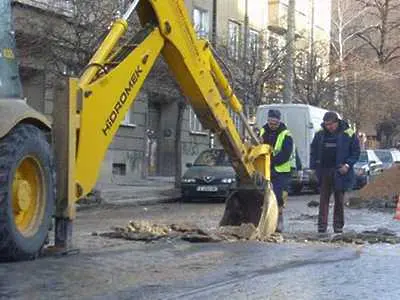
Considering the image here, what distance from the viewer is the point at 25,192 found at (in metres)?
7.80

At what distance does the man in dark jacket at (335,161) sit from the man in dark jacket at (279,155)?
0.45 meters

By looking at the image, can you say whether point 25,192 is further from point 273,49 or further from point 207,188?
point 273,49

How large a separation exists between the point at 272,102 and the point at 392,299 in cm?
2439

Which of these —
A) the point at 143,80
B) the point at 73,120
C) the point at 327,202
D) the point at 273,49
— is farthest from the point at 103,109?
the point at 273,49

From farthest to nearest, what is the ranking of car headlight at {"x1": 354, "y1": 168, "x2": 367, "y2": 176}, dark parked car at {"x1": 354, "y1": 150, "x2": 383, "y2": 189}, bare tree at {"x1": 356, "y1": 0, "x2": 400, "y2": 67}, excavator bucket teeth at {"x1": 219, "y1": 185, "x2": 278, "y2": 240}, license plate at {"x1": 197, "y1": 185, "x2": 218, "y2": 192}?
bare tree at {"x1": 356, "y1": 0, "x2": 400, "y2": 67} → car headlight at {"x1": 354, "y1": 168, "x2": 367, "y2": 176} → dark parked car at {"x1": 354, "y1": 150, "x2": 383, "y2": 189} → license plate at {"x1": 197, "y1": 185, "x2": 218, "y2": 192} → excavator bucket teeth at {"x1": 219, "y1": 185, "x2": 278, "y2": 240}

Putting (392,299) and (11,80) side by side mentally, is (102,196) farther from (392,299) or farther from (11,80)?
(392,299)

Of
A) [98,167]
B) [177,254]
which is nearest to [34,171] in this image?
[98,167]

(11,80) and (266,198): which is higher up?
(11,80)

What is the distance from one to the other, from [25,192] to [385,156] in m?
34.5

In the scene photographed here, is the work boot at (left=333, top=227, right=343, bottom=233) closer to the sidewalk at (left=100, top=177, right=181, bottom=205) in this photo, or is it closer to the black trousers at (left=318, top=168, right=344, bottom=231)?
the black trousers at (left=318, top=168, right=344, bottom=231)

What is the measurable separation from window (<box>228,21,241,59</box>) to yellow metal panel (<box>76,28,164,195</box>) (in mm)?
19167

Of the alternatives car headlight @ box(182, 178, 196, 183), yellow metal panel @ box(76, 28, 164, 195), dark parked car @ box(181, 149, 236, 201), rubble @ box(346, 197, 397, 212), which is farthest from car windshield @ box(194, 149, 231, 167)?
yellow metal panel @ box(76, 28, 164, 195)

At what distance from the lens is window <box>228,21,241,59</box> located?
28822mm

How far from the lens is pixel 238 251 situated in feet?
31.7
